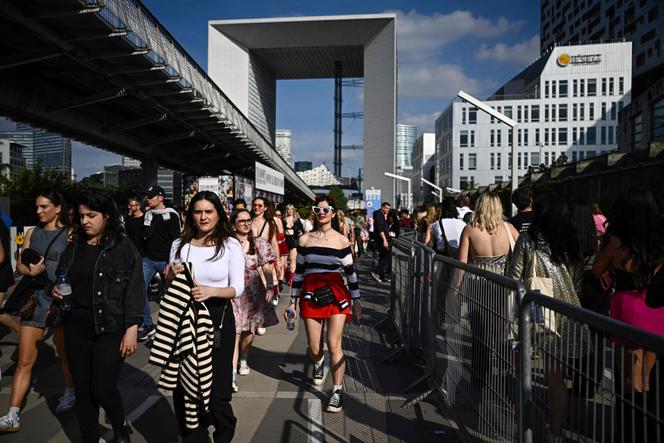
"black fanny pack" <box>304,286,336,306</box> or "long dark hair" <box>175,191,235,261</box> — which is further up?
"long dark hair" <box>175,191,235,261</box>

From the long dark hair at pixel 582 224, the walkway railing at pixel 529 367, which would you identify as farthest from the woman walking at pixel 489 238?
the long dark hair at pixel 582 224

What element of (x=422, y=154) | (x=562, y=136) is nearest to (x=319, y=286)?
(x=562, y=136)

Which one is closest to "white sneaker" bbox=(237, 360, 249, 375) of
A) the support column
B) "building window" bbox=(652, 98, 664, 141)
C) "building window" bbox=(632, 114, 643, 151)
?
the support column

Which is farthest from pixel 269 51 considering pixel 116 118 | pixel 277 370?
pixel 277 370

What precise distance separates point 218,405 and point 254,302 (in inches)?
107

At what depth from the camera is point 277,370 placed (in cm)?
661

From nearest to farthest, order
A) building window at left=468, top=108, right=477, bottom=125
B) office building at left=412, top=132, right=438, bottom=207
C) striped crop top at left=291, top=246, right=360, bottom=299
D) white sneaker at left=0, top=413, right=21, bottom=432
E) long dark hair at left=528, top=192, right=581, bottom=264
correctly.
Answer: long dark hair at left=528, top=192, right=581, bottom=264 < white sneaker at left=0, top=413, right=21, bottom=432 < striped crop top at left=291, top=246, right=360, bottom=299 < building window at left=468, top=108, right=477, bottom=125 < office building at left=412, top=132, right=438, bottom=207

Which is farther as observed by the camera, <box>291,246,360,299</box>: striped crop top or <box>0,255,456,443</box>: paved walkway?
<box>291,246,360,299</box>: striped crop top

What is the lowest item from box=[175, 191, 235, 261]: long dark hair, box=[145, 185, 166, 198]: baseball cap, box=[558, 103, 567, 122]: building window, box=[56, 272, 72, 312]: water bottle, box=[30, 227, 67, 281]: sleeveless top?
box=[56, 272, 72, 312]: water bottle

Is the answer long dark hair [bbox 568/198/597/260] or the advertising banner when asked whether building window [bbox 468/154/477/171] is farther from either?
long dark hair [bbox 568/198/597/260]

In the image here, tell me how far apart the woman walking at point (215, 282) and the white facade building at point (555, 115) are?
79.9m

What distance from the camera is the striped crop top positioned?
5.55m

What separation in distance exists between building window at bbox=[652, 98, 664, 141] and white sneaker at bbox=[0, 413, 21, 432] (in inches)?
1985

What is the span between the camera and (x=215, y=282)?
3871mm
